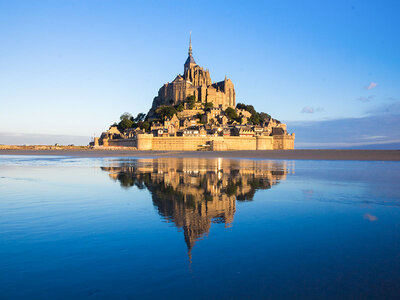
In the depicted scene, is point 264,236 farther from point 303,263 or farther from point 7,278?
point 7,278

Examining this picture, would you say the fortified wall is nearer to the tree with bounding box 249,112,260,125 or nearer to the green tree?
the tree with bounding box 249,112,260,125

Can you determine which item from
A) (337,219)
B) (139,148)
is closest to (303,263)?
(337,219)

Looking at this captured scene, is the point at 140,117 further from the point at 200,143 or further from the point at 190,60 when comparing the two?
the point at 200,143

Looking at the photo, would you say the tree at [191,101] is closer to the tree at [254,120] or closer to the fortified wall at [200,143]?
the tree at [254,120]

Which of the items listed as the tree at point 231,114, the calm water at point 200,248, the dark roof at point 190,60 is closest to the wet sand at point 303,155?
the calm water at point 200,248

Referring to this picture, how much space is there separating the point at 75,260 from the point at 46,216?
2750 mm

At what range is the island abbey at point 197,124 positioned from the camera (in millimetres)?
70375

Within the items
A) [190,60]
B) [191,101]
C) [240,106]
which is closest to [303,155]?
[191,101]

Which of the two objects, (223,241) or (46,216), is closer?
(223,241)

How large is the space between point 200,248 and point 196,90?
95.0 m

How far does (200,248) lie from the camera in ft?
13.8

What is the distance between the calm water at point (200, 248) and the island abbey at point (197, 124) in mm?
60842

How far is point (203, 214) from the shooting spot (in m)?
6.07

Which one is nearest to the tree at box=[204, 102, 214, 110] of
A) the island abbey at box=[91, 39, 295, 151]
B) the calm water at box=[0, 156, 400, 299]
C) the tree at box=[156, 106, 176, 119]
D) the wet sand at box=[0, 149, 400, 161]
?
the island abbey at box=[91, 39, 295, 151]
